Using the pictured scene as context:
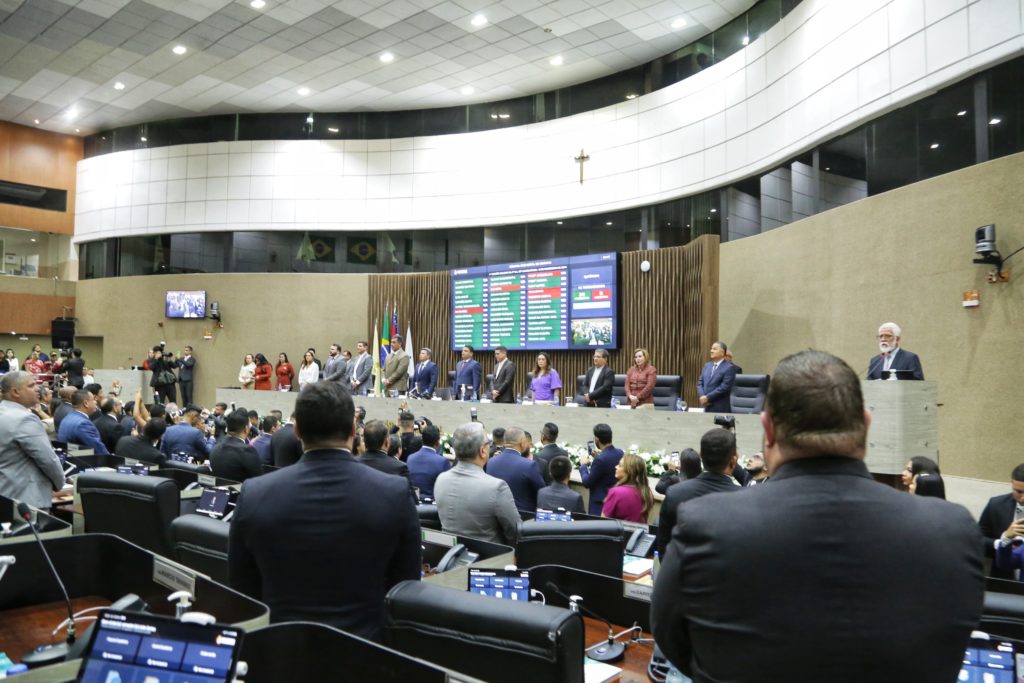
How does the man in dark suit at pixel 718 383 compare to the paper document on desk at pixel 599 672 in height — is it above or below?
above

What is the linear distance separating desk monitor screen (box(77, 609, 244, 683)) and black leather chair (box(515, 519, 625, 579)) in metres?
1.55

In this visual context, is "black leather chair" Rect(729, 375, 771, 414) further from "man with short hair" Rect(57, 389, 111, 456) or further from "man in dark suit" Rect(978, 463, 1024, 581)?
"man with short hair" Rect(57, 389, 111, 456)

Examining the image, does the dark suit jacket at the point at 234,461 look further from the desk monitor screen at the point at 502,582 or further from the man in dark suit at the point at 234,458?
the desk monitor screen at the point at 502,582

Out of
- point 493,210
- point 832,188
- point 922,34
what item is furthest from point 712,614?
point 493,210

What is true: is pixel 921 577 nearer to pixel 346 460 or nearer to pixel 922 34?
pixel 346 460

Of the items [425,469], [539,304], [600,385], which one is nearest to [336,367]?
[539,304]

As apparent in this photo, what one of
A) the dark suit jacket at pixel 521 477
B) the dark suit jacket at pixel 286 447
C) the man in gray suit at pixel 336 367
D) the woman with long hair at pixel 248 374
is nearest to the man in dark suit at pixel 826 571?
the dark suit jacket at pixel 521 477

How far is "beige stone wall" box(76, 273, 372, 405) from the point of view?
14781mm

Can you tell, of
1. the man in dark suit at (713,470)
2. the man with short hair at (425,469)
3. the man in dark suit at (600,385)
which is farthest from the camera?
the man in dark suit at (600,385)

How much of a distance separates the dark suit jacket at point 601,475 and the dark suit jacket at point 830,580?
425 cm

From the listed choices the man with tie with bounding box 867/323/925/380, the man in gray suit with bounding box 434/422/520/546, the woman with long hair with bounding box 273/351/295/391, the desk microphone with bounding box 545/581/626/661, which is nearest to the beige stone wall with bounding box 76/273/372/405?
the woman with long hair with bounding box 273/351/295/391

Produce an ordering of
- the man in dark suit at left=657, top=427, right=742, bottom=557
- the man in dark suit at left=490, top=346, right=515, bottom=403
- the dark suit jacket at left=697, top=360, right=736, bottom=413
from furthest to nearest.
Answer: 1. the man in dark suit at left=490, top=346, right=515, bottom=403
2. the dark suit jacket at left=697, top=360, right=736, bottom=413
3. the man in dark suit at left=657, top=427, right=742, bottom=557

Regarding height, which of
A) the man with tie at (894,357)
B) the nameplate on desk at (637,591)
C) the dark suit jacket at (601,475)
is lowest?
the dark suit jacket at (601,475)

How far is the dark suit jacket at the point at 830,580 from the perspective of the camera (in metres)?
1.07
